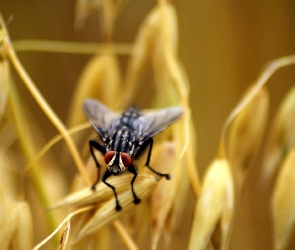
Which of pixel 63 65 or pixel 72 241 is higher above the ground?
pixel 63 65

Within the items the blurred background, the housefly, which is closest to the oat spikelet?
the housefly

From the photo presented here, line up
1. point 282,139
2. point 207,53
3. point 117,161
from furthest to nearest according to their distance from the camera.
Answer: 1. point 207,53
2. point 282,139
3. point 117,161

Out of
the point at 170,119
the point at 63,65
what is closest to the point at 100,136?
the point at 170,119

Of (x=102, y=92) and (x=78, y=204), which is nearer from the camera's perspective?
(x=78, y=204)

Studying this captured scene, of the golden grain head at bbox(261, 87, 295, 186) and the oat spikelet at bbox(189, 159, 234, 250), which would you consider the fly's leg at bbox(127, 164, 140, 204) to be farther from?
the golden grain head at bbox(261, 87, 295, 186)

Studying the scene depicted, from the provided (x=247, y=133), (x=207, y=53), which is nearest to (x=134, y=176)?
(x=247, y=133)

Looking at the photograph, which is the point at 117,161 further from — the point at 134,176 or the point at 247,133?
the point at 247,133

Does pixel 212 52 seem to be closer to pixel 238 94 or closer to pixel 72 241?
pixel 238 94

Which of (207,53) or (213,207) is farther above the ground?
(207,53)
